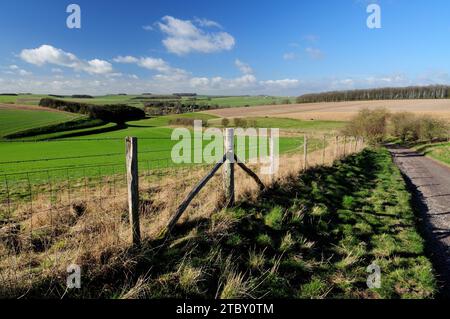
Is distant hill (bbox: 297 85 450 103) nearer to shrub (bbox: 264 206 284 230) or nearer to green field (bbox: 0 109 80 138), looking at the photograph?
green field (bbox: 0 109 80 138)

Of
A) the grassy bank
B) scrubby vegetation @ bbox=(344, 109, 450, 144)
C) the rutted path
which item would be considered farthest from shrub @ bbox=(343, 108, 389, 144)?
the grassy bank

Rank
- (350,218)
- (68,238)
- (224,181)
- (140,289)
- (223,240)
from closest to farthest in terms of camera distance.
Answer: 1. (140,289)
2. (68,238)
3. (223,240)
4. (224,181)
5. (350,218)

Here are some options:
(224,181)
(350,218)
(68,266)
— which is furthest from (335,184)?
(68,266)

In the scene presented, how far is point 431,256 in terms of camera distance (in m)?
6.48

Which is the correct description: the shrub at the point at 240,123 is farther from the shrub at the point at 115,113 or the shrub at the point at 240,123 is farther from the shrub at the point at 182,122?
the shrub at the point at 115,113

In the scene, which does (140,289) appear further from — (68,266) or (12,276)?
(12,276)

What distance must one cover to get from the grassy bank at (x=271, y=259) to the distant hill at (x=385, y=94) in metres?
140

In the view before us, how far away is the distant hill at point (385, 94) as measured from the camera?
5000 inches

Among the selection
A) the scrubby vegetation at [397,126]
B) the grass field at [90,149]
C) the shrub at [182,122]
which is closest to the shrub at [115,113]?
the grass field at [90,149]

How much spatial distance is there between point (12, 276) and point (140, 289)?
65.4 inches

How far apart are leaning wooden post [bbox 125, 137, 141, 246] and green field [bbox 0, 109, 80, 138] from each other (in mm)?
46662

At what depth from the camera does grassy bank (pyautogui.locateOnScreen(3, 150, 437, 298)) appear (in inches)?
172

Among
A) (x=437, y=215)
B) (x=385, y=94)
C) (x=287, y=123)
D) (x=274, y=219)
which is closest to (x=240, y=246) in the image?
(x=274, y=219)

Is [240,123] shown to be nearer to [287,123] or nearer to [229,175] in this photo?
[287,123]
